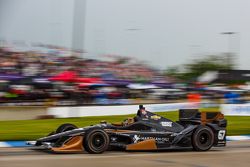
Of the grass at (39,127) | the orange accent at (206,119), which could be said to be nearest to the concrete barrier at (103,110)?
the grass at (39,127)

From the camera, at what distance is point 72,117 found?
1845 cm

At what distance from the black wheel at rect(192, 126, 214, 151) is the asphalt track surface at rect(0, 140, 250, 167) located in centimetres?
16

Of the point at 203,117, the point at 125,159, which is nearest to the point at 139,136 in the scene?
the point at 125,159

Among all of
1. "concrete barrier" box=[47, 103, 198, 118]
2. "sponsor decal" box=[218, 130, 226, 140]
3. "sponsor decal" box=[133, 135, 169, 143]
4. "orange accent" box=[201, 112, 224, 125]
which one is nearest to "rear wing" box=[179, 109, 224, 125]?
"orange accent" box=[201, 112, 224, 125]

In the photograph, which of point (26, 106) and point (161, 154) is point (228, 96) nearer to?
point (26, 106)

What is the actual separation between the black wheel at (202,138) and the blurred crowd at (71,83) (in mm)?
11589

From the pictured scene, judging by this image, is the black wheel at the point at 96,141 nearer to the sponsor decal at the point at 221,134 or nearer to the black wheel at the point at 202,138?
the black wheel at the point at 202,138

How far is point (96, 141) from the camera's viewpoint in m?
8.42

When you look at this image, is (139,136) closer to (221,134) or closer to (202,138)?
(202,138)

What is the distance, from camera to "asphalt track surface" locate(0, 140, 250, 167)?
7.24m

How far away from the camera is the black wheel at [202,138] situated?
920cm

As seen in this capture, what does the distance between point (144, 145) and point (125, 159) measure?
104cm

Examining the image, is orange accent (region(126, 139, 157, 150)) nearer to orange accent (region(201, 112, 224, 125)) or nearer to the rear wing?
the rear wing

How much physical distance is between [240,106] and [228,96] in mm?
8440
